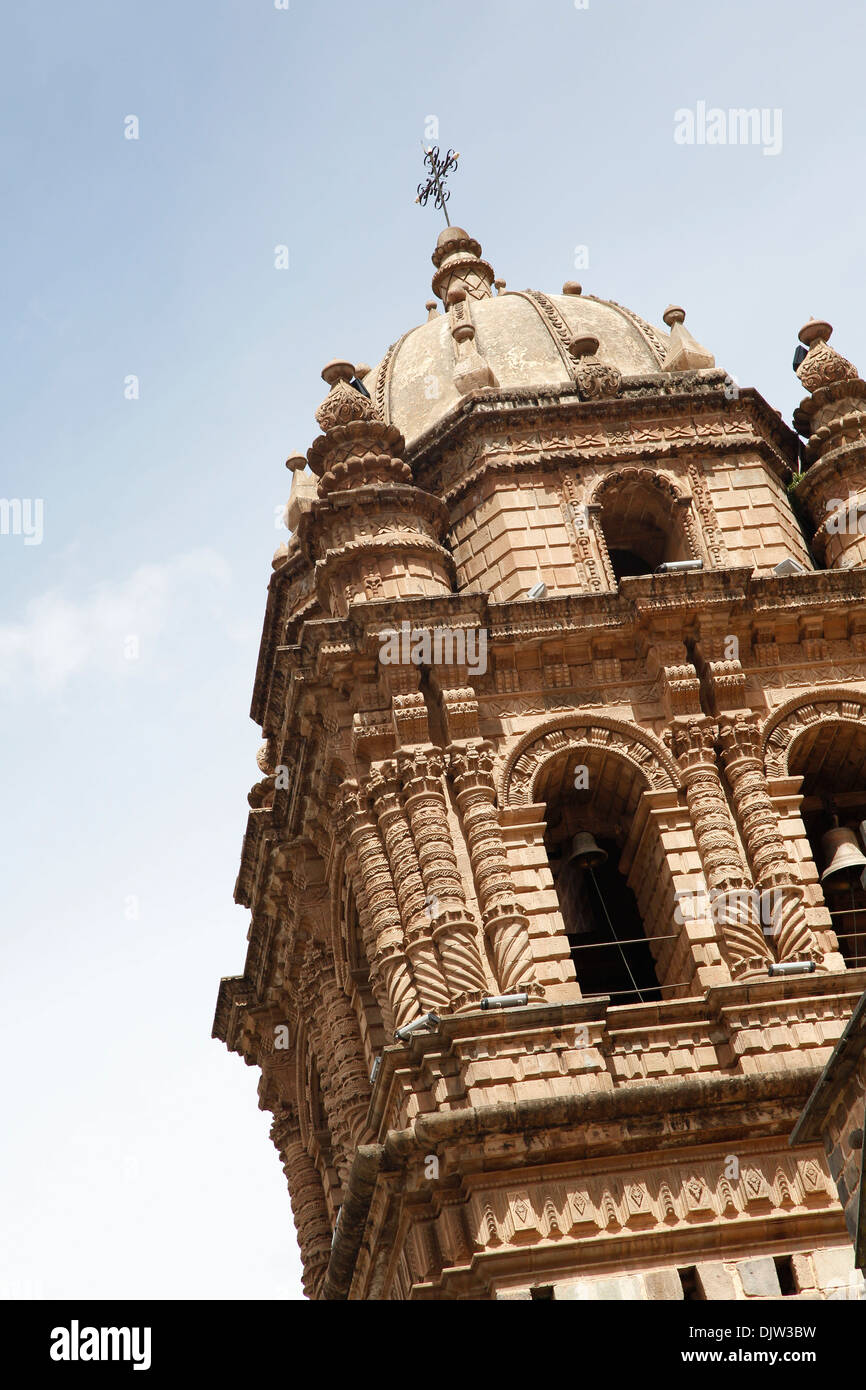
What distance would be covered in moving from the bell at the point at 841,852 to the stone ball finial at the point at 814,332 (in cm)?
846

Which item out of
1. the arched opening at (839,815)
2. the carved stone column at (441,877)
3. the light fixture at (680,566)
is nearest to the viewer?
the carved stone column at (441,877)

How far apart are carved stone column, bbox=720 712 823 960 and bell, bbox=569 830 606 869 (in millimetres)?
1746

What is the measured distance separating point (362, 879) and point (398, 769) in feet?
4.32

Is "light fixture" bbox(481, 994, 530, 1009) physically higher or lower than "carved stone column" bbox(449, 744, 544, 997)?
lower

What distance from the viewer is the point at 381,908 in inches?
901

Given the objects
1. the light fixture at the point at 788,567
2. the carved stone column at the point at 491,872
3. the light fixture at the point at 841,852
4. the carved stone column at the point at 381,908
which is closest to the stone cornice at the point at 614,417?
the light fixture at the point at 788,567

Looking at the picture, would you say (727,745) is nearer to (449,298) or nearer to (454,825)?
(454,825)

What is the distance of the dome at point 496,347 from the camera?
29.3m

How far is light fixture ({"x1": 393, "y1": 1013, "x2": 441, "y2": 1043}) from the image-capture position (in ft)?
69.1

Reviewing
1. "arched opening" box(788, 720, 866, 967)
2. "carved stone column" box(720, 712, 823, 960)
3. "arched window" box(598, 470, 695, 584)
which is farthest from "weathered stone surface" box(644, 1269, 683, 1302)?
"arched window" box(598, 470, 695, 584)

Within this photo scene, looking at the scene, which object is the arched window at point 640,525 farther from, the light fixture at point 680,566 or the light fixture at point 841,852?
the light fixture at point 841,852

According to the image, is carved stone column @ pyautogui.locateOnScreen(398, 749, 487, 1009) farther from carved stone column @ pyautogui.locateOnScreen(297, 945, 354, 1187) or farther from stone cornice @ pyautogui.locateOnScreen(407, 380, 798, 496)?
stone cornice @ pyautogui.locateOnScreen(407, 380, 798, 496)

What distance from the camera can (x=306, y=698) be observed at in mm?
24750

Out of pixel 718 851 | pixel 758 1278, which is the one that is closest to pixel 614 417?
pixel 718 851
